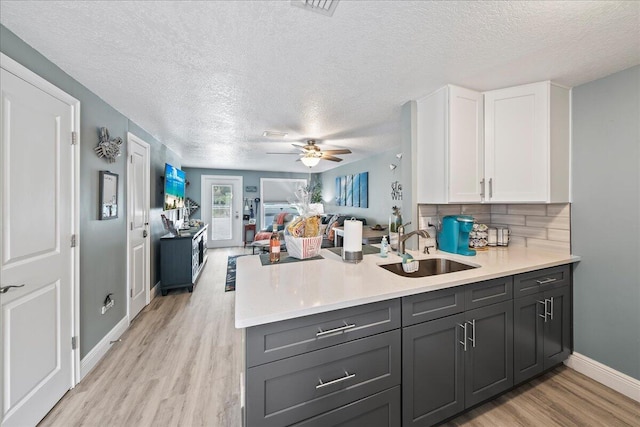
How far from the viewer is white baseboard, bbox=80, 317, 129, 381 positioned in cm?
197

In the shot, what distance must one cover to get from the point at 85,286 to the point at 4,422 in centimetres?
88

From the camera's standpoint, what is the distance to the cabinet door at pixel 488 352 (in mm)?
1524

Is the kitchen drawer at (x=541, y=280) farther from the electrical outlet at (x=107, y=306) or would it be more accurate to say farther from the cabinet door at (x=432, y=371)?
the electrical outlet at (x=107, y=306)

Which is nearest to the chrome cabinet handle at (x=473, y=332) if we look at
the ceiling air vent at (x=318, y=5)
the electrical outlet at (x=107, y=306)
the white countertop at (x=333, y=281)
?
the white countertop at (x=333, y=281)

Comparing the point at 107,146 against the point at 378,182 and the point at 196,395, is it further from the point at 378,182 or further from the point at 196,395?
the point at 378,182

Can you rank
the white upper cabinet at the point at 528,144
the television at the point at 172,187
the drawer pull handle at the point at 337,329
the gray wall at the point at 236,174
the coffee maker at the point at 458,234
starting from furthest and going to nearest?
the gray wall at the point at 236,174 → the television at the point at 172,187 → the coffee maker at the point at 458,234 → the white upper cabinet at the point at 528,144 → the drawer pull handle at the point at 337,329

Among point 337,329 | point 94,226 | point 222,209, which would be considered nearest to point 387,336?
point 337,329

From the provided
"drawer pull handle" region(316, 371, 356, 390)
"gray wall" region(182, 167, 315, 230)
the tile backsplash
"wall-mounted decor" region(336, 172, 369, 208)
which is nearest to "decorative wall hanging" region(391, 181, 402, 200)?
"wall-mounted decor" region(336, 172, 369, 208)

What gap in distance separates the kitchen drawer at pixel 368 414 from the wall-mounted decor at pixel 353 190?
4.49 metres

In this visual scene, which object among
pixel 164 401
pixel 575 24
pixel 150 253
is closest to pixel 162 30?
pixel 575 24

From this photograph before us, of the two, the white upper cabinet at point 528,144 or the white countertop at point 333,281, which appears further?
the white upper cabinet at point 528,144

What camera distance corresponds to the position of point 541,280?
184cm

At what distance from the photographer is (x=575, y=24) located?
4.31ft

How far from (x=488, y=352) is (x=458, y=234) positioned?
90cm
